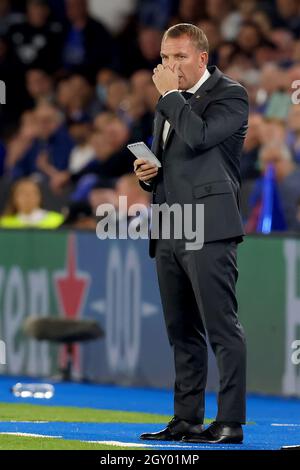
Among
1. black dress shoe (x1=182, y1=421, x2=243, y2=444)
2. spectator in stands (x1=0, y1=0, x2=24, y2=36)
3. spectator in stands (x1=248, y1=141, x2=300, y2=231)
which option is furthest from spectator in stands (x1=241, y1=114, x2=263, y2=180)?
spectator in stands (x1=0, y1=0, x2=24, y2=36)

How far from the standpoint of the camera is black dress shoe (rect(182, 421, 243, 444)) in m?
6.83

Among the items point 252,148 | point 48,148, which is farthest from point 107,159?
point 252,148

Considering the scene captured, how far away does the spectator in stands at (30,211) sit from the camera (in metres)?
13.8

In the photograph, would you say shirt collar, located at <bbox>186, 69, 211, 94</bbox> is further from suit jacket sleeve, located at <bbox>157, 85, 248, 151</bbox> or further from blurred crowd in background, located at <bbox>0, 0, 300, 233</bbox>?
blurred crowd in background, located at <bbox>0, 0, 300, 233</bbox>

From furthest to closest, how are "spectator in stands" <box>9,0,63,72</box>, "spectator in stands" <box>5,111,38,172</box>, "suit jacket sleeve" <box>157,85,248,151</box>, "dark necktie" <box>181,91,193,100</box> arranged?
"spectator in stands" <box>9,0,63,72</box>
"spectator in stands" <box>5,111,38,172</box>
"dark necktie" <box>181,91,193,100</box>
"suit jacket sleeve" <box>157,85,248,151</box>

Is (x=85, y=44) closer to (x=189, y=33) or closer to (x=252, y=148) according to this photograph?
(x=252, y=148)

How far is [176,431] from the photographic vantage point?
708 cm

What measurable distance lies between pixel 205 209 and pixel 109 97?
8513 mm

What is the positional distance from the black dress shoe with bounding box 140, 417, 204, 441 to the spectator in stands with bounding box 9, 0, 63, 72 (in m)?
10.6

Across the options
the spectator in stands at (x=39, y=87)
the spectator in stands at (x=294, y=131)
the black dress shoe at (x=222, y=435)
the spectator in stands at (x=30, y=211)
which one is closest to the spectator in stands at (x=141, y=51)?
the spectator in stands at (x=39, y=87)

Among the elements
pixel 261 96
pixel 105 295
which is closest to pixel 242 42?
pixel 261 96

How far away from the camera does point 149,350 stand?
12195 mm

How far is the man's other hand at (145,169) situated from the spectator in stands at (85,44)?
9.50 meters

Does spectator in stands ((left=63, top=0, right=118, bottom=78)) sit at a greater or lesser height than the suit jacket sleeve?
greater
